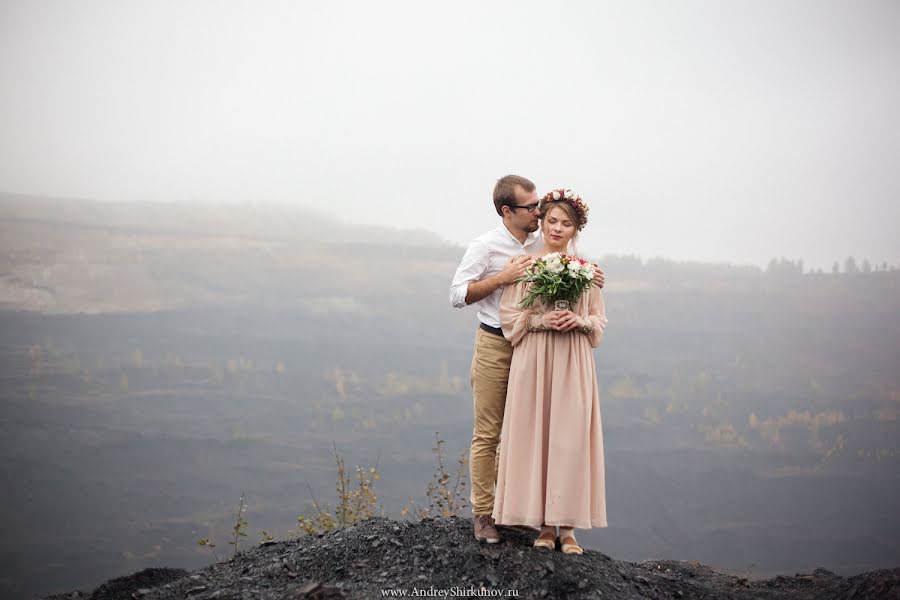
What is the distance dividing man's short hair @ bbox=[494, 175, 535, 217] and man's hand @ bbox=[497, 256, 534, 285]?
18.3 inches

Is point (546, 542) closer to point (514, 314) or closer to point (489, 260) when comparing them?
point (514, 314)

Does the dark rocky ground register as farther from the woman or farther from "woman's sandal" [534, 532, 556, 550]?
the woman

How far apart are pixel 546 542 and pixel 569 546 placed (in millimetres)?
194

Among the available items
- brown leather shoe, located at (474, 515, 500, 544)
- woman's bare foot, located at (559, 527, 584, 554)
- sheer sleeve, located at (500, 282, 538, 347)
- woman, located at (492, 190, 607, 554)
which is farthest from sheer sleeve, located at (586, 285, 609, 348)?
brown leather shoe, located at (474, 515, 500, 544)

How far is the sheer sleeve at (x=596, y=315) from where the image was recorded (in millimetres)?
5441

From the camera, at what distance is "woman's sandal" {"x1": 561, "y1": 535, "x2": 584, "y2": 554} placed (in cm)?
559

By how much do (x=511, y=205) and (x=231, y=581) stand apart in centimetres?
384

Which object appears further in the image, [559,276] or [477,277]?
[477,277]

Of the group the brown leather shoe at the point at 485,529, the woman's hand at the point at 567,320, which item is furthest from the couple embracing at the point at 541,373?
the brown leather shoe at the point at 485,529

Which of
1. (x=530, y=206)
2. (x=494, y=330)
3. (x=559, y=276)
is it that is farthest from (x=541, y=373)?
(x=530, y=206)

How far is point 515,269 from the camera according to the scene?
5398 millimetres

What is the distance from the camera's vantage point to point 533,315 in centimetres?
541

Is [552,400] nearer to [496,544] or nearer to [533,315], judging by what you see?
[533,315]

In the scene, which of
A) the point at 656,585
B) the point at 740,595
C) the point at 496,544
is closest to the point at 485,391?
the point at 496,544
